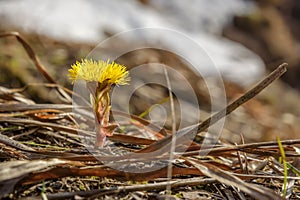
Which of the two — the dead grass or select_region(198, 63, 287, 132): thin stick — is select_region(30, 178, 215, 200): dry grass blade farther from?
select_region(198, 63, 287, 132): thin stick

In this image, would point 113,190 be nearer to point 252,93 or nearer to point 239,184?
point 239,184

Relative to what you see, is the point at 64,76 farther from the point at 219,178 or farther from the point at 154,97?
the point at 219,178

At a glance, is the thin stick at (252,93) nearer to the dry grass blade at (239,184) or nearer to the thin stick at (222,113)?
the thin stick at (222,113)

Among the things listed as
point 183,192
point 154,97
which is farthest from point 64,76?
point 183,192

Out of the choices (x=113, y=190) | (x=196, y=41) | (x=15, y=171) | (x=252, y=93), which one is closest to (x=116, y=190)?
(x=113, y=190)

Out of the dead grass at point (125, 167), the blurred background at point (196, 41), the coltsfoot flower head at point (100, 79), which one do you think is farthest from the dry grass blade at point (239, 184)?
the blurred background at point (196, 41)
